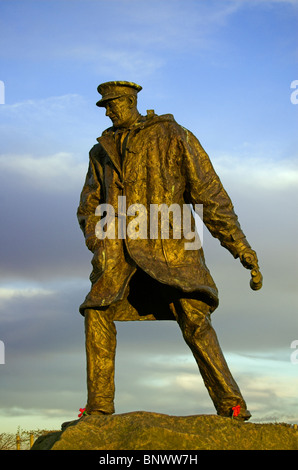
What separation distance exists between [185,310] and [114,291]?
2.28ft

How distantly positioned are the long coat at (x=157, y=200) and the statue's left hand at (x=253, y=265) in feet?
0.28

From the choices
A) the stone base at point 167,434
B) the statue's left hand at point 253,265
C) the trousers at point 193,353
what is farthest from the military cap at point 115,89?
the stone base at point 167,434

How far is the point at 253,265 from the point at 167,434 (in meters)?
2.24

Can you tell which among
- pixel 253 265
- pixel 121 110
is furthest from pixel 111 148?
pixel 253 265

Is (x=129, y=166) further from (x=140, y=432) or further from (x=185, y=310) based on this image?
(x=140, y=432)

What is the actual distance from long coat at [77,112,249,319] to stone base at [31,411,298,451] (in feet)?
4.50

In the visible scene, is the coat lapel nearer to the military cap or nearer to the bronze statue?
the bronze statue

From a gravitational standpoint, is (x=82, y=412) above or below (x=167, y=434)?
above

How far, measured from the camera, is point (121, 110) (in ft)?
27.8

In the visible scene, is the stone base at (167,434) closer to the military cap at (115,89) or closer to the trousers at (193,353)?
the trousers at (193,353)

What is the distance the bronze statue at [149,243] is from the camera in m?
8.00

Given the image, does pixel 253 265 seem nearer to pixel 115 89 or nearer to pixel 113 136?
pixel 113 136

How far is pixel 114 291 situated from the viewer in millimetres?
8047

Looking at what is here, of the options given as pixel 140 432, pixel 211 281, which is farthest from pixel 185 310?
pixel 140 432
